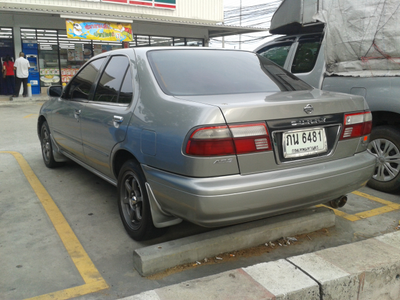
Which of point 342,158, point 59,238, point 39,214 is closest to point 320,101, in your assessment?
point 342,158

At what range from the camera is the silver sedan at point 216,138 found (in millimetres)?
2475

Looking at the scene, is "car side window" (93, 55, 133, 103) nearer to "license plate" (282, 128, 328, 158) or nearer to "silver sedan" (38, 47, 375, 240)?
"silver sedan" (38, 47, 375, 240)

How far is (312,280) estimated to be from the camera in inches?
97.7

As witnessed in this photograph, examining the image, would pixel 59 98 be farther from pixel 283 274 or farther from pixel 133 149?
pixel 283 274

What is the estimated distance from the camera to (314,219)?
343 centimetres

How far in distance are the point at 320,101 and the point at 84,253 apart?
221cm

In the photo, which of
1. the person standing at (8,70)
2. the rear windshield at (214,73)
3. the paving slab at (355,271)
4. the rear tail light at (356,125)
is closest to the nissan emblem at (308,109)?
the rear tail light at (356,125)

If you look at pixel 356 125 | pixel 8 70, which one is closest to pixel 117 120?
pixel 356 125

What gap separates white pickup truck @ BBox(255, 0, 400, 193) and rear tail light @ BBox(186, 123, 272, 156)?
→ 2282 mm

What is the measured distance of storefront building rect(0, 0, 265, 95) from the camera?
1614cm

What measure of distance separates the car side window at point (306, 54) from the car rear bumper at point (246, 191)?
8.67 feet

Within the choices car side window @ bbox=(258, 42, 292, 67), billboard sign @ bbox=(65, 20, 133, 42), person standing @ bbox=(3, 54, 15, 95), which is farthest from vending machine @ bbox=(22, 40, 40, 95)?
car side window @ bbox=(258, 42, 292, 67)

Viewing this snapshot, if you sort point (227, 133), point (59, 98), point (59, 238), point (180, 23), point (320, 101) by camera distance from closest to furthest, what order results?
point (227, 133), point (320, 101), point (59, 238), point (59, 98), point (180, 23)

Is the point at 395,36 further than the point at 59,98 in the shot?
No
